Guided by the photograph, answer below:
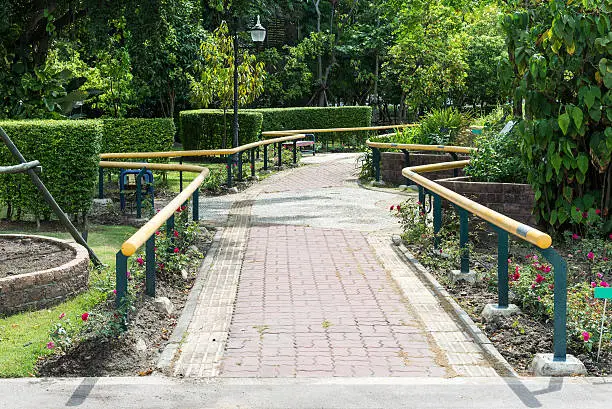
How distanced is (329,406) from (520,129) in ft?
18.6

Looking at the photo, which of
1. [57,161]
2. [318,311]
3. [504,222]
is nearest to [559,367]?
[504,222]

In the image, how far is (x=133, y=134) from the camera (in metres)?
18.1

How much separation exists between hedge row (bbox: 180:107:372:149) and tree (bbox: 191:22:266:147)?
48cm

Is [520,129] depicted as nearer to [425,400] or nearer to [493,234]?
[493,234]

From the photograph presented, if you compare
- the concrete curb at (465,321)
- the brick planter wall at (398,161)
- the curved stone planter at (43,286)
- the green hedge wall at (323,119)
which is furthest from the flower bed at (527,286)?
the green hedge wall at (323,119)

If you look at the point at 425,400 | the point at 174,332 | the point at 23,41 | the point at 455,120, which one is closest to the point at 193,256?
the point at 174,332

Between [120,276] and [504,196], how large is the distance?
6.24 metres

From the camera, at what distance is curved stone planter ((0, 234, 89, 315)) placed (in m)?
7.52

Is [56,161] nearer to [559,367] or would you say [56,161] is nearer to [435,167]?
[435,167]

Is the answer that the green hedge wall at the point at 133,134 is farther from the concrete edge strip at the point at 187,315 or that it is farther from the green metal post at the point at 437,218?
the green metal post at the point at 437,218

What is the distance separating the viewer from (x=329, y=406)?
5.23m


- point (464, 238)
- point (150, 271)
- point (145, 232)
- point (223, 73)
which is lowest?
point (150, 271)

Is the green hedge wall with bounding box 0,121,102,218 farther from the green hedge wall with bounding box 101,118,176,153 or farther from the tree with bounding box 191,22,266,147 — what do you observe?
the tree with bounding box 191,22,266,147

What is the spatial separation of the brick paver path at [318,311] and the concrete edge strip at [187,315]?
66mm
